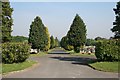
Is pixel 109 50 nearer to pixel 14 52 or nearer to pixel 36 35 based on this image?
pixel 14 52

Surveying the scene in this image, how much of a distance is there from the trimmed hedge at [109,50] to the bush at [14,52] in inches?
324

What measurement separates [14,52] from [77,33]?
43460 millimetres

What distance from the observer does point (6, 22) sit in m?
41.4

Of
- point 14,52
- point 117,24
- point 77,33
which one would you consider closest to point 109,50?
point 14,52

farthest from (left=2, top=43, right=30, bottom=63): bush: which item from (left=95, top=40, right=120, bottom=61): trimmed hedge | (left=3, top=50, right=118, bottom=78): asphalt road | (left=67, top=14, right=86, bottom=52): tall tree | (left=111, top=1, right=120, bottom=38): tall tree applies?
(left=67, top=14, right=86, bottom=52): tall tree

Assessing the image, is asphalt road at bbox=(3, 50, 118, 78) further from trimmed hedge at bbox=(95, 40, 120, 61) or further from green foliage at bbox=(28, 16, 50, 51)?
green foliage at bbox=(28, 16, 50, 51)

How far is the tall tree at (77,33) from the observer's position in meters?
70.0

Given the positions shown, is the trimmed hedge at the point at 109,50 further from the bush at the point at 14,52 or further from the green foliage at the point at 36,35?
the green foliage at the point at 36,35

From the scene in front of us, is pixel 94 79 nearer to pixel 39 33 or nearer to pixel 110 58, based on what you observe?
pixel 110 58

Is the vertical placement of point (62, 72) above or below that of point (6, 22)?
below

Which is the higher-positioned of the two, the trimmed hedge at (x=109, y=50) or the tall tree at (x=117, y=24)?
the tall tree at (x=117, y=24)

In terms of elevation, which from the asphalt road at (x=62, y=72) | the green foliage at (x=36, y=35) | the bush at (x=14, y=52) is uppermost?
the green foliage at (x=36, y=35)

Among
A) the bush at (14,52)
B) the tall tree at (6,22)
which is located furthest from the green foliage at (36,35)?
the bush at (14,52)

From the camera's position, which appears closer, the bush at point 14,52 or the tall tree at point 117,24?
the bush at point 14,52
